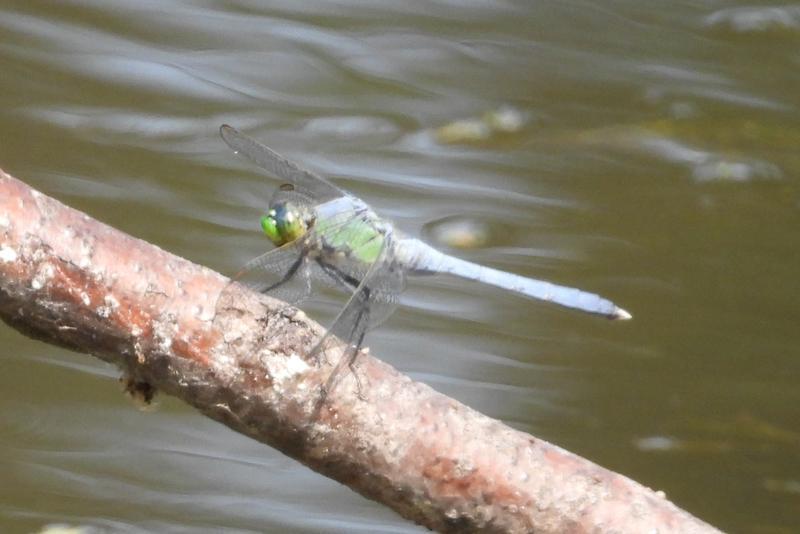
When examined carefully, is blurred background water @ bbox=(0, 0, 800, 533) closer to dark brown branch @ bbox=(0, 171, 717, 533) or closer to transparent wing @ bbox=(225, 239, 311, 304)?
transparent wing @ bbox=(225, 239, 311, 304)

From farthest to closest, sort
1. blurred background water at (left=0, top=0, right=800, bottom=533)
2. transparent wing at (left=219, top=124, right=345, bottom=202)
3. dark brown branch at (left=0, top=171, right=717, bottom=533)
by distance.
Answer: blurred background water at (left=0, top=0, right=800, bottom=533), transparent wing at (left=219, top=124, right=345, bottom=202), dark brown branch at (left=0, top=171, right=717, bottom=533)

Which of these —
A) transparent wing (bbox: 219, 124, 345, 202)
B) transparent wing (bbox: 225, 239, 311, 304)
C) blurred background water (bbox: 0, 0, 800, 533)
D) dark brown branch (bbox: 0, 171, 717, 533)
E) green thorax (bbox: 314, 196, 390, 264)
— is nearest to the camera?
dark brown branch (bbox: 0, 171, 717, 533)

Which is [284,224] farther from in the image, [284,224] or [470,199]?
[470,199]

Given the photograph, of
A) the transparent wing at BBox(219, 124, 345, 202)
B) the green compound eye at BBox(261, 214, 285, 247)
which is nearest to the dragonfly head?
the green compound eye at BBox(261, 214, 285, 247)

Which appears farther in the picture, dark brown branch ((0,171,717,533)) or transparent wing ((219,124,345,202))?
transparent wing ((219,124,345,202))

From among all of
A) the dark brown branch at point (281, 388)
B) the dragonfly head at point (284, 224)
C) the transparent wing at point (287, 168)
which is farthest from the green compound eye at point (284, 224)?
the dark brown branch at point (281, 388)

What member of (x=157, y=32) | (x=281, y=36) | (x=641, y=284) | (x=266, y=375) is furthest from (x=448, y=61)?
(x=266, y=375)

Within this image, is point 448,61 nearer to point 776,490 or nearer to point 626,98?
point 626,98

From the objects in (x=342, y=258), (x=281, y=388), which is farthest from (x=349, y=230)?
(x=281, y=388)

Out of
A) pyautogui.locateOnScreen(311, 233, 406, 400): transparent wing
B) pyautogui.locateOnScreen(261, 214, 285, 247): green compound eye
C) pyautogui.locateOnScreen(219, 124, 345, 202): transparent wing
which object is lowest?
pyautogui.locateOnScreen(311, 233, 406, 400): transparent wing
